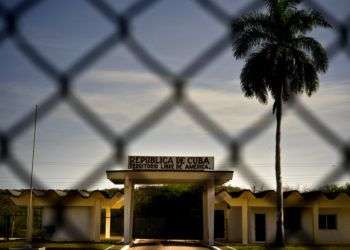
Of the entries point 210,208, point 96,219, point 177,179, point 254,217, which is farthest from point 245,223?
point 96,219

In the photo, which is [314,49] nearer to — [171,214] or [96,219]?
[96,219]

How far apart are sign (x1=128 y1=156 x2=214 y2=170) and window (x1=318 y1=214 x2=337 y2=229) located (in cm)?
686

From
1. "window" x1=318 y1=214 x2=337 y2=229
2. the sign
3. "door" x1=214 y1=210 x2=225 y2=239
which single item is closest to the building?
"window" x1=318 y1=214 x2=337 y2=229

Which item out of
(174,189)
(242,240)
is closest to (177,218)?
(174,189)

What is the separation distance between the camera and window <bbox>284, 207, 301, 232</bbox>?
1959 cm

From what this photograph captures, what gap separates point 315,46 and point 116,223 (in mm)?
17635

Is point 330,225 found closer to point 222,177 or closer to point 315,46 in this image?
point 222,177

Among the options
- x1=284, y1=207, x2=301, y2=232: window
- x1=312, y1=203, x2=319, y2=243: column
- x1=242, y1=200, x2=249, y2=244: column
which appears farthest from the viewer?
x1=312, y1=203, x2=319, y2=243: column

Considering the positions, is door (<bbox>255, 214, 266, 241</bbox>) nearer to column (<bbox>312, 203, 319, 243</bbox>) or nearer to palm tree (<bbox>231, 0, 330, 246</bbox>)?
column (<bbox>312, 203, 319, 243</bbox>)

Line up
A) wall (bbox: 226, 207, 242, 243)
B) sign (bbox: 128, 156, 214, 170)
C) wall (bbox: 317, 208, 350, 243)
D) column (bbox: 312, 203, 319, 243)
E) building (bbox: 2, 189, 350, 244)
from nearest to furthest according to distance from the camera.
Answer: sign (bbox: 128, 156, 214, 170), building (bbox: 2, 189, 350, 244), column (bbox: 312, 203, 319, 243), wall (bbox: 317, 208, 350, 243), wall (bbox: 226, 207, 242, 243)

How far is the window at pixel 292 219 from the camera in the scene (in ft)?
64.3

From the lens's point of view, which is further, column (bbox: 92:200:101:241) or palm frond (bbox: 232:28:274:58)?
column (bbox: 92:200:101:241)

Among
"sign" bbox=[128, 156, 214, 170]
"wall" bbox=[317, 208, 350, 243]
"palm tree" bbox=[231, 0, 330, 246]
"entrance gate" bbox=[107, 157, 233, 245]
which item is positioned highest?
"palm tree" bbox=[231, 0, 330, 246]

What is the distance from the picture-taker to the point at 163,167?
16.5m
